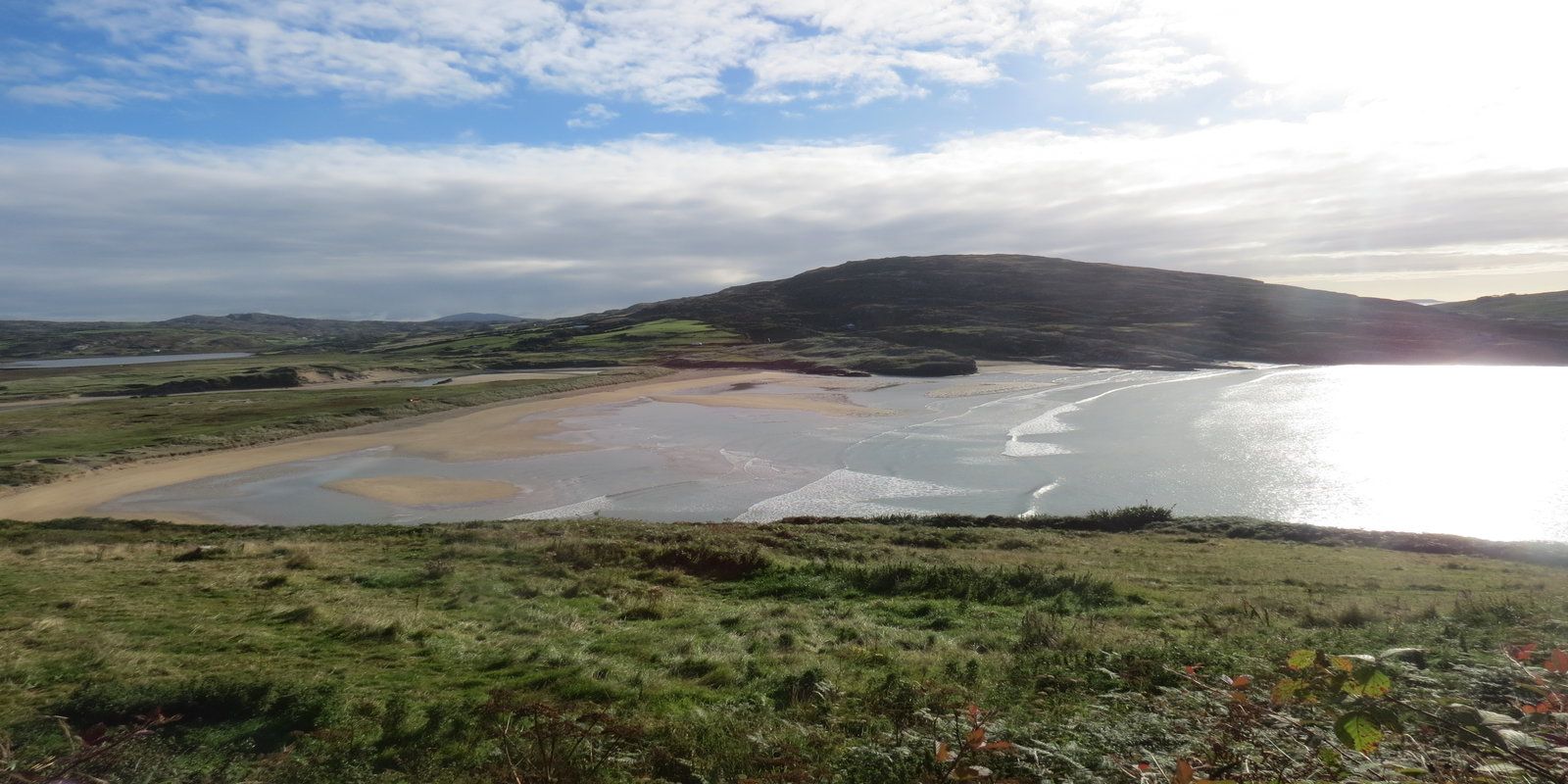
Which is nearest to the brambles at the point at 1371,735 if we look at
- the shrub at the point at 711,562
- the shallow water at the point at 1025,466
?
the shrub at the point at 711,562

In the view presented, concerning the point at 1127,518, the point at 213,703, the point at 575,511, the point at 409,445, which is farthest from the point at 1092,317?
the point at 213,703

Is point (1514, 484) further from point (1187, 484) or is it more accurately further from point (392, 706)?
point (392, 706)

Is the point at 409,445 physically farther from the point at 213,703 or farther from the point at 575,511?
the point at 213,703

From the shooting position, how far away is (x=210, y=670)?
732 centimetres

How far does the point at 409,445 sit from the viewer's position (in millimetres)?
41625

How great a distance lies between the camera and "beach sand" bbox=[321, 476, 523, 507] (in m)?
29.5

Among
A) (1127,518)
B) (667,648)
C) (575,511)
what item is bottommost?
(575,511)

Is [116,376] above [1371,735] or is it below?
below

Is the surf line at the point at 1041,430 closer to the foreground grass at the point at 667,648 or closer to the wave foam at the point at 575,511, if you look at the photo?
the wave foam at the point at 575,511

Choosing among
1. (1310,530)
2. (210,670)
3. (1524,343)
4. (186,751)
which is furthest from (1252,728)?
(1524,343)

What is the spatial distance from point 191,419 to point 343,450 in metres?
16.4

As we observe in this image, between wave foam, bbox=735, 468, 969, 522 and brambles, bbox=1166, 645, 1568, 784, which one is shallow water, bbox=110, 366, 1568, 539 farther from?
brambles, bbox=1166, 645, 1568, 784

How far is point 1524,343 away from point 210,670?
130300 mm

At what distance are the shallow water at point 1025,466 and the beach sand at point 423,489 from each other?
68 centimetres
